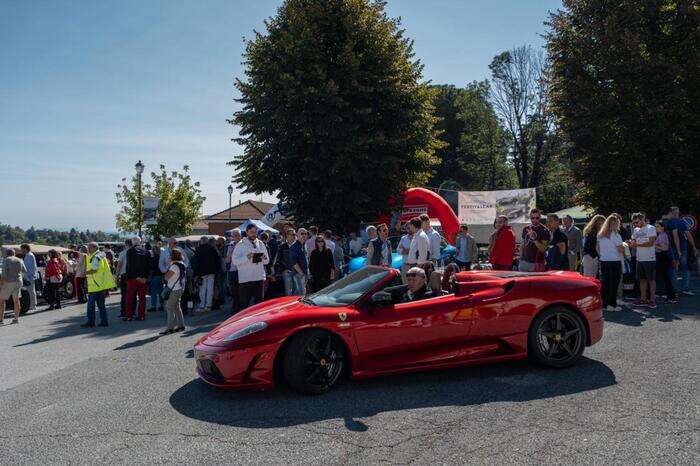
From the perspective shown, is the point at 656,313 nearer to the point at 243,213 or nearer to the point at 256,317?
the point at 256,317

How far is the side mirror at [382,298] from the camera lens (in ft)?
18.4

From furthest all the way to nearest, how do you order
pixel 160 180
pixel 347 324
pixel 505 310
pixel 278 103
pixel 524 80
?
1. pixel 524 80
2. pixel 160 180
3. pixel 278 103
4. pixel 505 310
5. pixel 347 324

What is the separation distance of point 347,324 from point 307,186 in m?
15.0

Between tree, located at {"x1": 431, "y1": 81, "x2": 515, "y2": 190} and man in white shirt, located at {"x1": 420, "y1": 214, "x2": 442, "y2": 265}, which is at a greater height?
tree, located at {"x1": 431, "y1": 81, "x2": 515, "y2": 190}

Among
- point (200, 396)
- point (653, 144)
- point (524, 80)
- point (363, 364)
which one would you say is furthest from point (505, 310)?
point (524, 80)

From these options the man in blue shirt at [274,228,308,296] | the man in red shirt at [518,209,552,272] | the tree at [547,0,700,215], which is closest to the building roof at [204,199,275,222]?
the tree at [547,0,700,215]

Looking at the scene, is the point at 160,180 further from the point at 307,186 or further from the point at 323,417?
the point at 323,417

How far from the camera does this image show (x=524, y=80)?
48.7m

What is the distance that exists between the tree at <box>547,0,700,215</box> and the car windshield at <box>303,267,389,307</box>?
1761 centimetres

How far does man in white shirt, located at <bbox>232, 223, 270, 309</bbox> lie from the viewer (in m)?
9.62

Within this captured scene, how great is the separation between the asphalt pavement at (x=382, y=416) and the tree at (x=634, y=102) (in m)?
15.0

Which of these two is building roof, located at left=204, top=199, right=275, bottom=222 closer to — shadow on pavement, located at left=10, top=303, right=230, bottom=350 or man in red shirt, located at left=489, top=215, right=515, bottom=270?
shadow on pavement, located at left=10, top=303, right=230, bottom=350

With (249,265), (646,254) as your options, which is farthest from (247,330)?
(646,254)

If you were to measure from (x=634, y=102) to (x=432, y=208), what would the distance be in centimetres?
832
